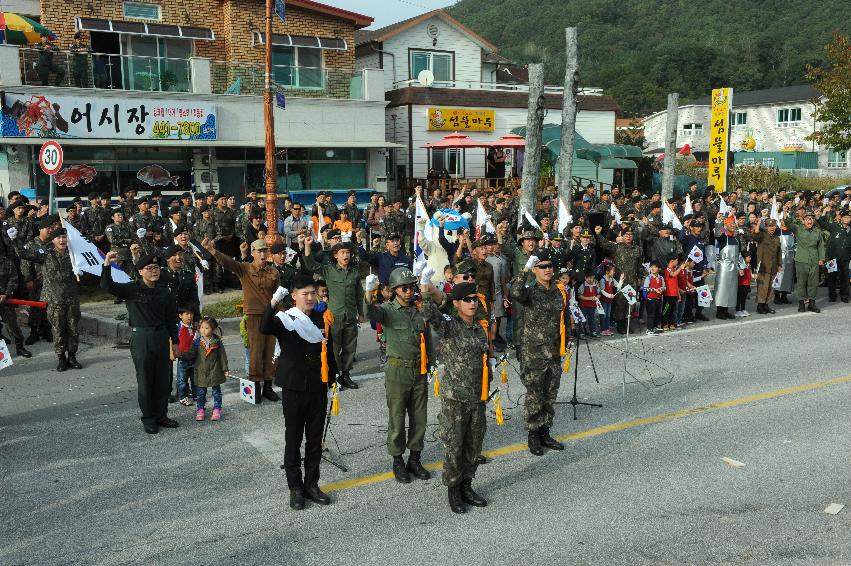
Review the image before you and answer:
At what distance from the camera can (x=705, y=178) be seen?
126 feet

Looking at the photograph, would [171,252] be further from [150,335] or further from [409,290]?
[409,290]

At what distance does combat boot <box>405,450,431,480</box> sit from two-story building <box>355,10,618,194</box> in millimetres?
22088

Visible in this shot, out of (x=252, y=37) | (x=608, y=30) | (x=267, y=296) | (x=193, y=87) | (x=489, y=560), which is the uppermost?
(x=608, y=30)

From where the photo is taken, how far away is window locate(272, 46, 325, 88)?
24828mm

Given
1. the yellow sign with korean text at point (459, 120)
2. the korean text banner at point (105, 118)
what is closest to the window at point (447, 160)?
the yellow sign with korean text at point (459, 120)

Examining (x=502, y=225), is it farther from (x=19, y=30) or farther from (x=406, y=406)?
(x=19, y=30)

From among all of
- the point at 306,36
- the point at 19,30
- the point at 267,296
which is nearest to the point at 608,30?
the point at 306,36

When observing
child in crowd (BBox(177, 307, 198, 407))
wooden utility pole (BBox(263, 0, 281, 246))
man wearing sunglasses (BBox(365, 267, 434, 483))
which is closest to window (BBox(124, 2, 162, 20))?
wooden utility pole (BBox(263, 0, 281, 246))

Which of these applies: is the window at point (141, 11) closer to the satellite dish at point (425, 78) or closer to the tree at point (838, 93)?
the satellite dish at point (425, 78)

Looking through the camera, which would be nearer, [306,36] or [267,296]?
[267,296]

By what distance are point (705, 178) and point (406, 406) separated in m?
35.2

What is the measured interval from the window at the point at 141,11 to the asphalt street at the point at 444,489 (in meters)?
16.8

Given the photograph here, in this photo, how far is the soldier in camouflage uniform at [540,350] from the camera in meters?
7.45

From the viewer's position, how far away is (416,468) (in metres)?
6.89
